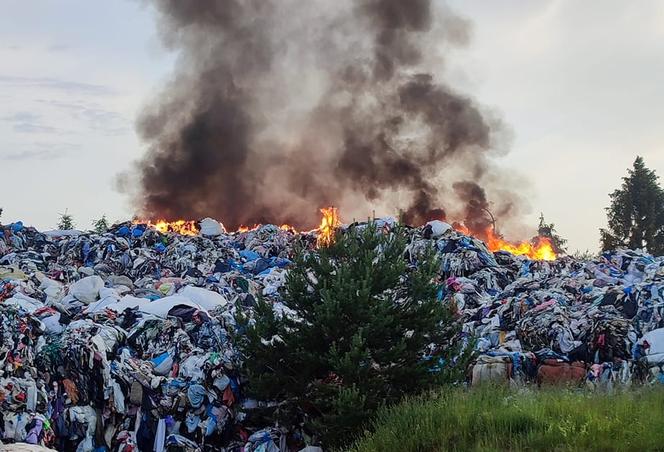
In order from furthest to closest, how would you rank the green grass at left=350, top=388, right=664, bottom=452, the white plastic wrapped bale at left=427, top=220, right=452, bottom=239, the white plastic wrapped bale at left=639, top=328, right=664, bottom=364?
1. the white plastic wrapped bale at left=427, top=220, right=452, bottom=239
2. the white plastic wrapped bale at left=639, top=328, right=664, bottom=364
3. the green grass at left=350, top=388, right=664, bottom=452

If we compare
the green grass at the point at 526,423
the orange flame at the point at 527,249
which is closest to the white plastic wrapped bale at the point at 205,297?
the green grass at the point at 526,423

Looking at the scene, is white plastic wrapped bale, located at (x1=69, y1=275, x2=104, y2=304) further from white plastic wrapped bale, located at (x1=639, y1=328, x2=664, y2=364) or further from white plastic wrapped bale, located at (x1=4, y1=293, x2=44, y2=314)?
white plastic wrapped bale, located at (x1=639, y1=328, x2=664, y2=364)

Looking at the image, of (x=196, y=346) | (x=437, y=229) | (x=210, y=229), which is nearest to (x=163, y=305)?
(x=196, y=346)

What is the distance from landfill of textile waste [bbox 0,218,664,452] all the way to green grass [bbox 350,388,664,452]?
5.79 feet

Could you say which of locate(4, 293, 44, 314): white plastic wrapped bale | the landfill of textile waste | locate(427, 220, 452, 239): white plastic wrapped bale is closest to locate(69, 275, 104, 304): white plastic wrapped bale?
the landfill of textile waste

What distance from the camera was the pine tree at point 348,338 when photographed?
7.55 metres

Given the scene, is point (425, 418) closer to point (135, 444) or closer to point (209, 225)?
point (135, 444)

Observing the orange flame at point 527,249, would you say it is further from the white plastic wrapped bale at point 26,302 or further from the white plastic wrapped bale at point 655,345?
the white plastic wrapped bale at point 26,302

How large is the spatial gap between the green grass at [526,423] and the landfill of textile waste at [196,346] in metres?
1.77

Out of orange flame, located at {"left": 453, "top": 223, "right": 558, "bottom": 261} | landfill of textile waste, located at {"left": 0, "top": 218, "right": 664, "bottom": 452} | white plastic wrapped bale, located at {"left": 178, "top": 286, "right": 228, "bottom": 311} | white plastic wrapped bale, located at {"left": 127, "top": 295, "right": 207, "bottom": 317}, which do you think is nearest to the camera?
landfill of textile waste, located at {"left": 0, "top": 218, "right": 664, "bottom": 452}

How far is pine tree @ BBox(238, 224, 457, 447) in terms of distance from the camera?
24.8 ft

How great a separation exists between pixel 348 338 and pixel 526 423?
8.52 feet

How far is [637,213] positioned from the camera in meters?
35.8

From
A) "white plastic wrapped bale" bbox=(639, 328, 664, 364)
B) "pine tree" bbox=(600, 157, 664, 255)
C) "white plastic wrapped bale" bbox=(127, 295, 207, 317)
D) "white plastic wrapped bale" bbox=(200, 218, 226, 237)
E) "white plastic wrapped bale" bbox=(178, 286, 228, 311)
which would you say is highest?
"pine tree" bbox=(600, 157, 664, 255)
